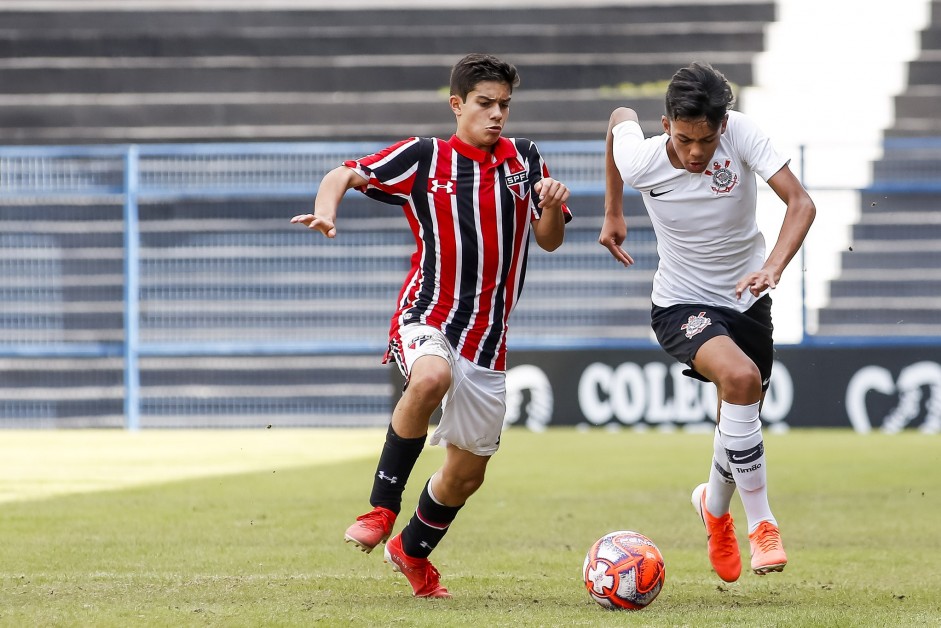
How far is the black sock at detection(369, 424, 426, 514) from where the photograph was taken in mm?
4959

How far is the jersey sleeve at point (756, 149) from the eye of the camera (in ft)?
17.0

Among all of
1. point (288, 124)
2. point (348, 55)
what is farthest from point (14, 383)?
point (348, 55)

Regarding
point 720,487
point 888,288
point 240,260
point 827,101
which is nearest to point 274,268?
point 240,260

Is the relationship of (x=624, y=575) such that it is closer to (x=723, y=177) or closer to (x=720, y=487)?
(x=720, y=487)

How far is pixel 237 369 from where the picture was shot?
15.9 metres

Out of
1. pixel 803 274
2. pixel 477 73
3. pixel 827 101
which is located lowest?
pixel 803 274

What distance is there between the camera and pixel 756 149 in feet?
17.1

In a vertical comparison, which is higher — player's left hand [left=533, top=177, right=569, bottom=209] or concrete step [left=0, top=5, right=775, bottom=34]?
concrete step [left=0, top=5, right=775, bottom=34]

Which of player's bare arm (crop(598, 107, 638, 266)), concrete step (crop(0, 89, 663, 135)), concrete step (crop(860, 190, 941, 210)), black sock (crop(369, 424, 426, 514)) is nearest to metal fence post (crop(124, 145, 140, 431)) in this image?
concrete step (crop(0, 89, 663, 135))

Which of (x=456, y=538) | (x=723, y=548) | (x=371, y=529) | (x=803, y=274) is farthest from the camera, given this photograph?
(x=803, y=274)

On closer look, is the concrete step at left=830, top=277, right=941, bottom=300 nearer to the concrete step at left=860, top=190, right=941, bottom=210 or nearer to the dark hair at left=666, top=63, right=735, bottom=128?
the concrete step at left=860, top=190, right=941, bottom=210

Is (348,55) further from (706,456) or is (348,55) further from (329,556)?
(329,556)

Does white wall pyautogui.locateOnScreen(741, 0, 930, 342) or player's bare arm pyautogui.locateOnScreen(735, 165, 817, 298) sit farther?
white wall pyautogui.locateOnScreen(741, 0, 930, 342)

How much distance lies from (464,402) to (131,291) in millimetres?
11493
